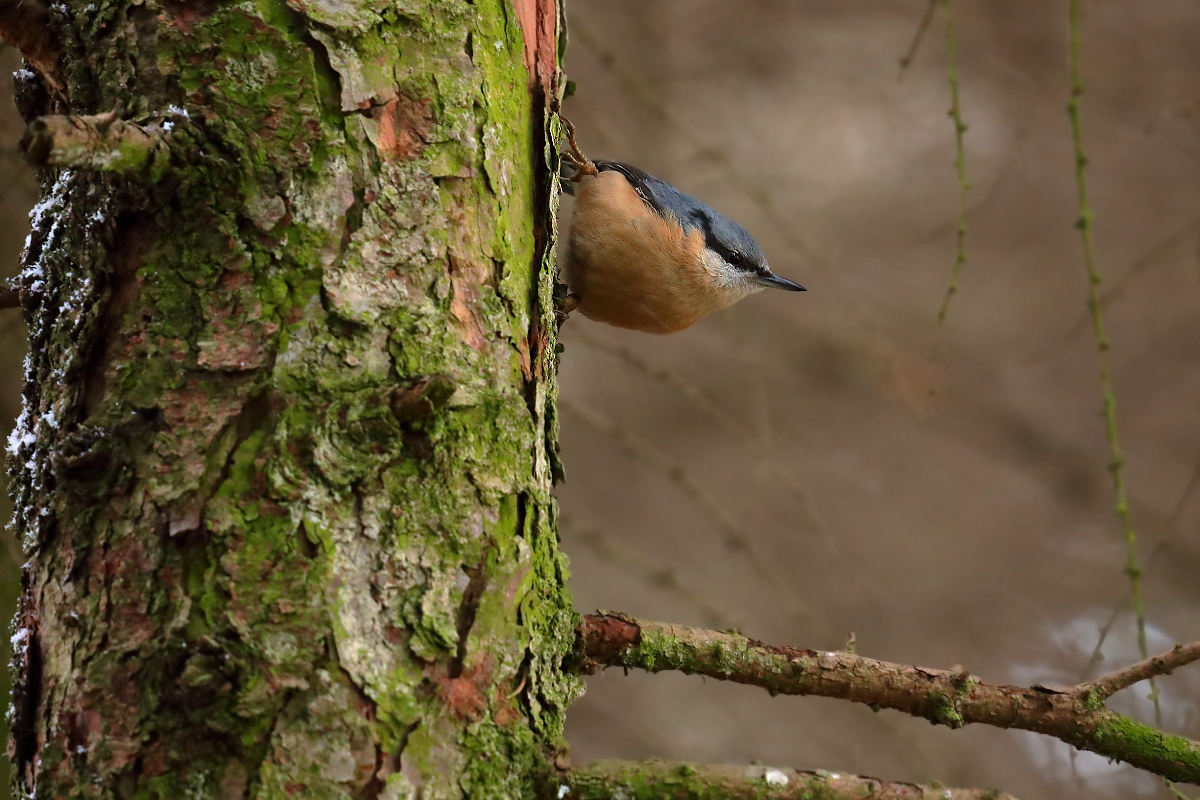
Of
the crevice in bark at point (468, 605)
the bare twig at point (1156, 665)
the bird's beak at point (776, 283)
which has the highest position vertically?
the bird's beak at point (776, 283)

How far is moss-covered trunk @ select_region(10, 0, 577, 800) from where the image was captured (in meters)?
1.17

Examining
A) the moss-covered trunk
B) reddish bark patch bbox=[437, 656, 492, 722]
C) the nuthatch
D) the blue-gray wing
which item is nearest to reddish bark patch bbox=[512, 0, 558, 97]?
the moss-covered trunk

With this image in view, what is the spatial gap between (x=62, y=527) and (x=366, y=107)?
647 mm

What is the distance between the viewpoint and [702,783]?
131 centimetres

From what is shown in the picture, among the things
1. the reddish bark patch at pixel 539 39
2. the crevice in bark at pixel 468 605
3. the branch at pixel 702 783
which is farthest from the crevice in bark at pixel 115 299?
the branch at pixel 702 783

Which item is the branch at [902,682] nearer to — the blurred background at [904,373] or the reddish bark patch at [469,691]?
the reddish bark patch at [469,691]

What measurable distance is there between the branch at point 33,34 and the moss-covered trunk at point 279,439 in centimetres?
4

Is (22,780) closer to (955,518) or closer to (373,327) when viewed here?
(373,327)

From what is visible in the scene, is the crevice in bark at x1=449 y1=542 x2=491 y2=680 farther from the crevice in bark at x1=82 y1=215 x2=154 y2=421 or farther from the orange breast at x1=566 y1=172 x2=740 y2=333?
the orange breast at x1=566 y1=172 x2=740 y2=333

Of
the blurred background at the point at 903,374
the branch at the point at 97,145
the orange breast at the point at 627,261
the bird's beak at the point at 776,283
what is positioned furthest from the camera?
the blurred background at the point at 903,374

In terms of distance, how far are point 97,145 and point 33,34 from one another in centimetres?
41

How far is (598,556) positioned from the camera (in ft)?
13.8

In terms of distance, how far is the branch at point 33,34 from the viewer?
1375 mm

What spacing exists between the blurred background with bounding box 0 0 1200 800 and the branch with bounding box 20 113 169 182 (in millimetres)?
3006
